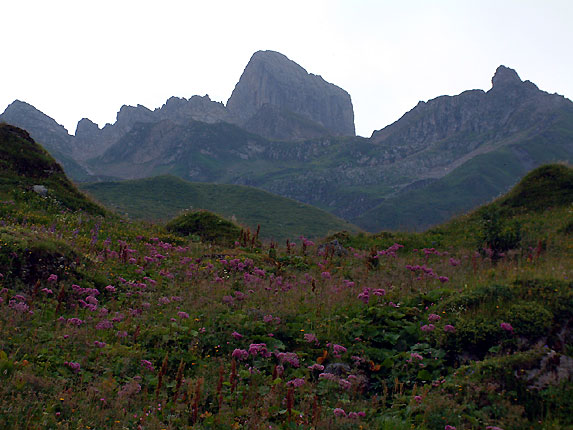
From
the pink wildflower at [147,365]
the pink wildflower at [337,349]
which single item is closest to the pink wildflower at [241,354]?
the pink wildflower at [147,365]

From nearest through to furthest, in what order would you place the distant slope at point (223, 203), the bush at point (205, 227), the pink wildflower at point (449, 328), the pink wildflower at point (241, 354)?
the pink wildflower at point (241, 354) → the pink wildflower at point (449, 328) → the bush at point (205, 227) → the distant slope at point (223, 203)

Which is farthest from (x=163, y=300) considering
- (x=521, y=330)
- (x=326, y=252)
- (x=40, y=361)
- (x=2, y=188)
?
(x=2, y=188)

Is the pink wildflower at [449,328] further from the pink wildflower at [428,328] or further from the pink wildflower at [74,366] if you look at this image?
the pink wildflower at [74,366]

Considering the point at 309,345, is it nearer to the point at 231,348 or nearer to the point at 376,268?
the point at 231,348

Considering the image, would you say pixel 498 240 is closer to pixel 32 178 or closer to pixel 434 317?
pixel 434 317

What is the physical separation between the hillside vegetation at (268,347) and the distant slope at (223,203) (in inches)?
4820

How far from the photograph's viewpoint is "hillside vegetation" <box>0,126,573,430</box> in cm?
561

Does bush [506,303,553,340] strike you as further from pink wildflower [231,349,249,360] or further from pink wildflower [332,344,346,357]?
pink wildflower [231,349,249,360]

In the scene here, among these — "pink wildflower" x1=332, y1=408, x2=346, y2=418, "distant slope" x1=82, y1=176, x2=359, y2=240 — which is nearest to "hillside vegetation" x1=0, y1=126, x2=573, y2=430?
"pink wildflower" x1=332, y1=408, x2=346, y2=418

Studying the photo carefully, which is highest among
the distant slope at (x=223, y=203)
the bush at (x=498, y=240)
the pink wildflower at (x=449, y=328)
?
the bush at (x=498, y=240)

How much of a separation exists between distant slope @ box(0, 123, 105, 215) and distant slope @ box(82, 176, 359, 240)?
110 meters

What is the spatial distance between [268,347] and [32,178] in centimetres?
1874

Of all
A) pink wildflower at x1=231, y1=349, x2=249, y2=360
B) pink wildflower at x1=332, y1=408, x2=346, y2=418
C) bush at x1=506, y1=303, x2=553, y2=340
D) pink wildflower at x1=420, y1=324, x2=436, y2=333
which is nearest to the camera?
pink wildflower at x1=332, y1=408, x2=346, y2=418

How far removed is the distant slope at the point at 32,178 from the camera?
1880cm
